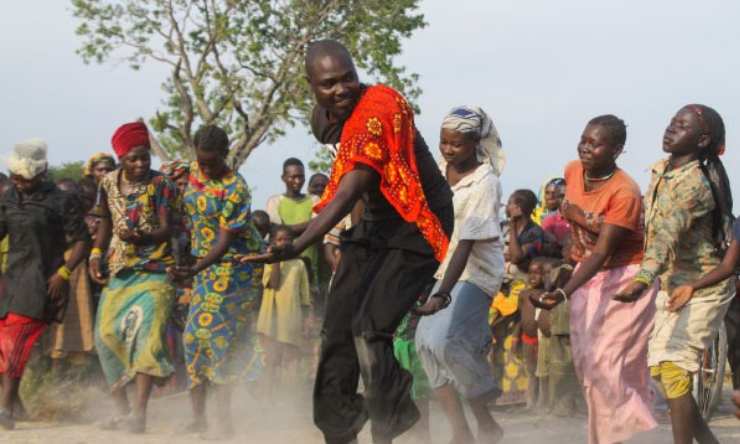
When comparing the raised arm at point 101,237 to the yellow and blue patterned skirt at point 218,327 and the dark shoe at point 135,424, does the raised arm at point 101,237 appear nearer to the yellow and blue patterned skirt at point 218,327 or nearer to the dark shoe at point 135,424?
the yellow and blue patterned skirt at point 218,327

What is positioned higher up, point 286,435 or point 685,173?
point 685,173

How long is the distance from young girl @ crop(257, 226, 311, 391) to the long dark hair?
570 centimetres

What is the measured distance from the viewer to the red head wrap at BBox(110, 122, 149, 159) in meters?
8.16

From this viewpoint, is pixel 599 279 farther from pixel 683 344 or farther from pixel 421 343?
pixel 421 343

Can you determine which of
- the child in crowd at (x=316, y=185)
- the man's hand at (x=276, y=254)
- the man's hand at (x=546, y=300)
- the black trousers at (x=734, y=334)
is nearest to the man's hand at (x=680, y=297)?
the man's hand at (x=546, y=300)

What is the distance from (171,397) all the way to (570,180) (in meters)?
5.24

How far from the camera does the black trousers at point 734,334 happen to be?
9562mm

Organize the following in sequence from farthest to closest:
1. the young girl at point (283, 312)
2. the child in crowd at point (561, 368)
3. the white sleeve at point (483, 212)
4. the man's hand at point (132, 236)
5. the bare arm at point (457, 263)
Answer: the young girl at point (283, 312)
the child in crowd at point (561, 368)
the man's hand at point (132, 236)
the white sleeve at point (483, 212)
the bare arm at point (457, 263)

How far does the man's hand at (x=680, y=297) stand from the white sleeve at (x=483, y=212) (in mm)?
1182

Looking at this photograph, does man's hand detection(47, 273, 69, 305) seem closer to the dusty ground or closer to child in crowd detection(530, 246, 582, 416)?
the dusty ground

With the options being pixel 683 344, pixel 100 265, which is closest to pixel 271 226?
pixel 100 265

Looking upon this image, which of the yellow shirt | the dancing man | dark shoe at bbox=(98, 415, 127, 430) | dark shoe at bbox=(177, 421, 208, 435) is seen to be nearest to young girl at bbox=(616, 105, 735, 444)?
the dancing man

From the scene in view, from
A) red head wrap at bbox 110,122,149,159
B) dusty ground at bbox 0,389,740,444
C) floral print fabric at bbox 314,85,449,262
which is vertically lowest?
dusty ground at bbox 0,389,740,444

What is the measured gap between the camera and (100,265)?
8477 millimetres
